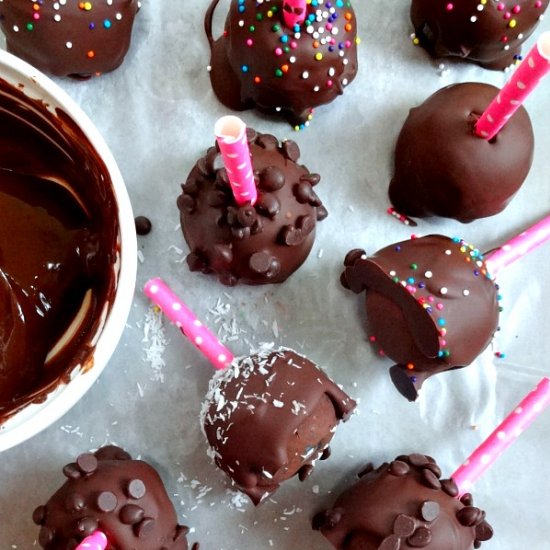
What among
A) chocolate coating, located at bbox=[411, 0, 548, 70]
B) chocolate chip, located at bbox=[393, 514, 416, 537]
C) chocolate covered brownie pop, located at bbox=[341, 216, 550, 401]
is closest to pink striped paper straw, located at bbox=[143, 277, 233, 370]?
chocolate covered brownie pop, located at bbox=[341, 216, 550, 401]

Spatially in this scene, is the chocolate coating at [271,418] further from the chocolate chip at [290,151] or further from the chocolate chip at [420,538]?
the chocolate chip at [290,151]

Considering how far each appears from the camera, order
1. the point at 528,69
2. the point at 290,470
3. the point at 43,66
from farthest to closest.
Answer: the point at 43,66, the point at 290,470, the point at 528,69

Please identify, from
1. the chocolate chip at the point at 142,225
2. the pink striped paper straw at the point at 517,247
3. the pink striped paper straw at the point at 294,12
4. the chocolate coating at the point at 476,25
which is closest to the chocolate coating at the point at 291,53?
the pink striped paper straw at the point at 294,12

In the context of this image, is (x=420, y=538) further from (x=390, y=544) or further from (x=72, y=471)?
(x=72, y=471)

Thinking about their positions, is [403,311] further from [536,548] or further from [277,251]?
[536,548]

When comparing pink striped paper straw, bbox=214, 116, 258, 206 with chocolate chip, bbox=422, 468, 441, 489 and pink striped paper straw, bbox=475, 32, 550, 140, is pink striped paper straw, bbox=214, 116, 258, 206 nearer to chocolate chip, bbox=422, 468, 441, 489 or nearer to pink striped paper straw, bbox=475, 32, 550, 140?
pink striped paper straw, bbox=475, 32, 550, 140

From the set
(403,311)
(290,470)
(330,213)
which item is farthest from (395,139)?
(290,470)

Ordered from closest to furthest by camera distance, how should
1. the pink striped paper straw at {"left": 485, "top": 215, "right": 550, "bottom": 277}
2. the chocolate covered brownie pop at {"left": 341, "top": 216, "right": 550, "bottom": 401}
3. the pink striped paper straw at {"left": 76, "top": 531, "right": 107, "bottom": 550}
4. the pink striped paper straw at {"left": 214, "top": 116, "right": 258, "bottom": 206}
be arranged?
the pink striped paper straw at {"left": 214, "top": 116, "right": 258, "bottom": 206}, the pink striped paper straw at {"left": 76, "top": 531, "right": 107, "bottom": 550}, the chocolate covered brownie pop at {"left": 341, "top": 216, "right": 550, "bottom": 401}, the pink striped paper straw at {"left": 485, "top": 215, "right": 550, "bottom": 277}
